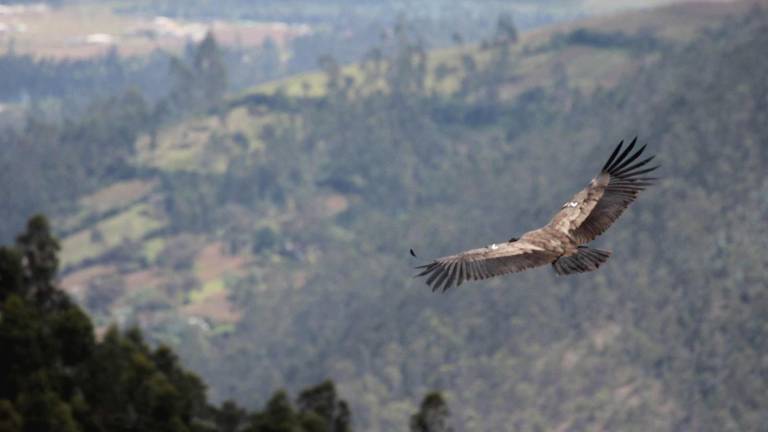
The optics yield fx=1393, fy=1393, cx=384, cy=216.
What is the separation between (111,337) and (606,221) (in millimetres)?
59651

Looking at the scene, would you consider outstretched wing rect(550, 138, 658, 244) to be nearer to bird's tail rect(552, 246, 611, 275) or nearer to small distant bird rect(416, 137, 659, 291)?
small distant bird rect(416, 137, 659, 291)

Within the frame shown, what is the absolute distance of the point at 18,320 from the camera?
70.2 metres

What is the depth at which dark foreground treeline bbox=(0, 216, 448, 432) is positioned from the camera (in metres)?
69.3

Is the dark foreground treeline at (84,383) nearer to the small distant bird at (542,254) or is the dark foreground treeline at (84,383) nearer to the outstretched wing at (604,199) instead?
the outstretched wing at (604,199)

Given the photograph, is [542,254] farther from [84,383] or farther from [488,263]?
[84,383]

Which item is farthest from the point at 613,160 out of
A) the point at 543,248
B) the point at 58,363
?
the point at 58,363

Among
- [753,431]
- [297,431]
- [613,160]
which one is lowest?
[613,160]

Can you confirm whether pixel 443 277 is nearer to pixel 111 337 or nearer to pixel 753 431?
pixel 111 337

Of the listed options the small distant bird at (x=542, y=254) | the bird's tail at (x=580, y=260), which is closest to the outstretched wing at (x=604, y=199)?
the small distant bird at (x=542, y=254)

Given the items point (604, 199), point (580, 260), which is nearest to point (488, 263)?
point (580, 260)

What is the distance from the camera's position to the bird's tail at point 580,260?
24.6 m

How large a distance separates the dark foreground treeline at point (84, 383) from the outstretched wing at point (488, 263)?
Answer: 4087cm

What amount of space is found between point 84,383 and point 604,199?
5327 cm

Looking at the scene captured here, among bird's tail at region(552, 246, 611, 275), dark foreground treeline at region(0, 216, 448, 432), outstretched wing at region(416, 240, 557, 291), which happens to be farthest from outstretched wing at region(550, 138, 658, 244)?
dark foreground treeline at region(0, 216, 448, 432)
